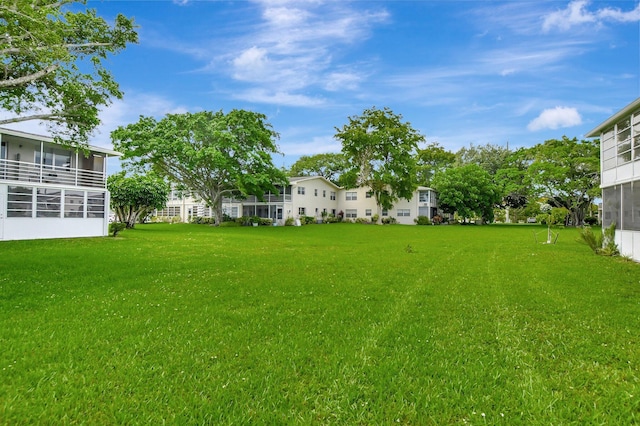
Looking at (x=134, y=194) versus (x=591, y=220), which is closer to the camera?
(x=134, y=194)

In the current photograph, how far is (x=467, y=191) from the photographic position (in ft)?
156

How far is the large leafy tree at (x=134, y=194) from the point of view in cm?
2933

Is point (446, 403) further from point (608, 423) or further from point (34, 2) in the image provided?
point (34, 2)

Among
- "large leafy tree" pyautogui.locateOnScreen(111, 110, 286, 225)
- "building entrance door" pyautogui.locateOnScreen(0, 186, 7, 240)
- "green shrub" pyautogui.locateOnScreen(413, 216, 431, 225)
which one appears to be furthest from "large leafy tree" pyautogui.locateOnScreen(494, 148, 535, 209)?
"building entrance door" pyautogui.locateOnScreen(0, 186, 7, 240)

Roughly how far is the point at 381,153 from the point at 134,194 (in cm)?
3080

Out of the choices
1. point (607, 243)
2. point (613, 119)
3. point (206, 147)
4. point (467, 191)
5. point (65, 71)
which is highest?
point (206, 147)

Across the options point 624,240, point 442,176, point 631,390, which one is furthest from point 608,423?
point 442,176

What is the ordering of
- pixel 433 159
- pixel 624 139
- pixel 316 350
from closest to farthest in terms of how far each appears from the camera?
pixel 316 350 < pixel 624 139 < pixel 433 159

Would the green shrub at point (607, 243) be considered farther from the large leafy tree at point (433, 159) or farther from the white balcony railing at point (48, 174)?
the large leafy tree at point (433, 159)

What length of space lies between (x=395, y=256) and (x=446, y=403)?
11.1 meters

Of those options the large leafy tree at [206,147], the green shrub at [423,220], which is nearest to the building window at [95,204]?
the large leafy tree at [206,147]

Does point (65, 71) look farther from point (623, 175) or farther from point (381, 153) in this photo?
→ point (381, 153)

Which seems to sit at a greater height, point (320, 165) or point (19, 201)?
point (320, 165)

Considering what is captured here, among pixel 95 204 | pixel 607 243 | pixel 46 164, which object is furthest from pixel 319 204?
pixel 607 243
